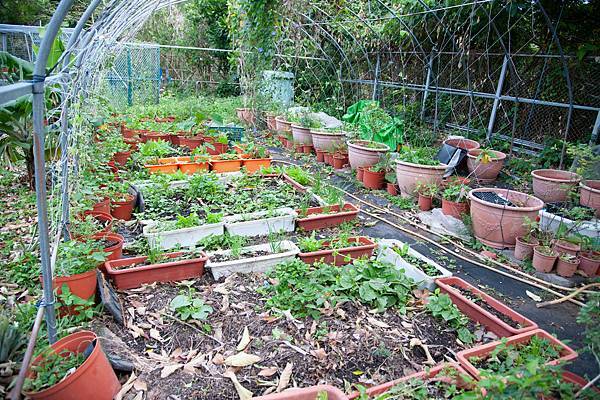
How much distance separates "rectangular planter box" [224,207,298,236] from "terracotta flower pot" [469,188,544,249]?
1871 millimetres

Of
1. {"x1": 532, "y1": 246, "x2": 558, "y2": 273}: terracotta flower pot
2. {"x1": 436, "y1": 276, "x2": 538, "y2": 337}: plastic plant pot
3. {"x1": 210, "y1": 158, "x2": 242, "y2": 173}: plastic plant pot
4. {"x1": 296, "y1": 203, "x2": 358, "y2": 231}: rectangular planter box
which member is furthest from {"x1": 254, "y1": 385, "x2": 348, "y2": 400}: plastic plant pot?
{"x1": 210, "y1": 158, "x2": 242, "y2": 173}: plastic plant pot

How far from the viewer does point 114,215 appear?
3951mm

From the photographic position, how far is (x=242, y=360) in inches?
87.3

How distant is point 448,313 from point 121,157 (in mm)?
4467

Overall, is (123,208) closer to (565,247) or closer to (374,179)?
(374,179)

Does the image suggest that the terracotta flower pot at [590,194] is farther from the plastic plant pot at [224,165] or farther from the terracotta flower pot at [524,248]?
the plastic plant pot at [224,165]

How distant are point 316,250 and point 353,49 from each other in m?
7.77

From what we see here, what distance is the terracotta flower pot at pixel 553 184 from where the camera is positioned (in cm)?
474

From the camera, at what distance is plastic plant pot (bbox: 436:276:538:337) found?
249 cm

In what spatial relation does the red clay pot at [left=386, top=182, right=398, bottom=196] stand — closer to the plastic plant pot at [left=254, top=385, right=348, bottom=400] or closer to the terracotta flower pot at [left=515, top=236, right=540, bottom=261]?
the terracotta flower pot at [left=515, top=236, right=540, bottom=261]

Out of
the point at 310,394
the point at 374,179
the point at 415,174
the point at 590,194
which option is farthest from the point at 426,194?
the point at 310,394

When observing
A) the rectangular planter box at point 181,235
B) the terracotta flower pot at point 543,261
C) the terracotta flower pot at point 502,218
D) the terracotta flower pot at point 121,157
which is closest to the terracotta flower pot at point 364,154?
the terracotta flower pot at point 502,218

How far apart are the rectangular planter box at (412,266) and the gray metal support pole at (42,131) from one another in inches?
86.2

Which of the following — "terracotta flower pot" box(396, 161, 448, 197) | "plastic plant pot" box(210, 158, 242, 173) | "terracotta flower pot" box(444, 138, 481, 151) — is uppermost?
"terracotta flower pot" box(444, 138, 481, 151)
